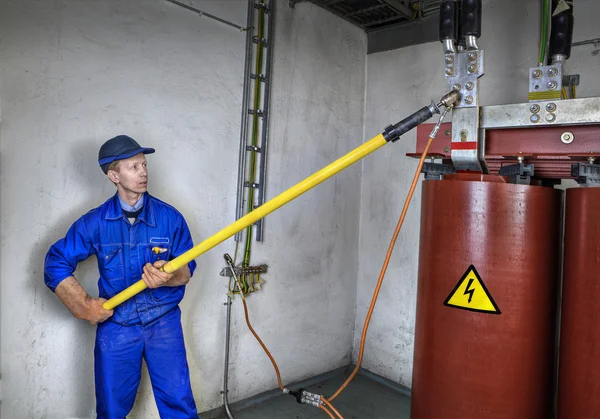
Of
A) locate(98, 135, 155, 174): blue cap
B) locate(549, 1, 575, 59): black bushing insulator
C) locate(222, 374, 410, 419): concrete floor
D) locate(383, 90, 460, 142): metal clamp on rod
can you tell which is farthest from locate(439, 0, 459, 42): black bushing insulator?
locate(222, 374, 410, 419): concrete floor

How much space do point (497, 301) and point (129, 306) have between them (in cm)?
134

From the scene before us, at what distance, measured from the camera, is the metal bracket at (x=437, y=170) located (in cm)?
141

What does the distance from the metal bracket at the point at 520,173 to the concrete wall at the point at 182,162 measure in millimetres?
1474

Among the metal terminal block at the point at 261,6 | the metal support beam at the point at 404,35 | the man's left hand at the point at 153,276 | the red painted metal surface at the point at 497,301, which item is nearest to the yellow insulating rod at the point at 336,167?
the man's left hand at the point at 153,276

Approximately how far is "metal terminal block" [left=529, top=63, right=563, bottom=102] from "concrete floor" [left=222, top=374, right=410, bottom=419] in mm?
1937

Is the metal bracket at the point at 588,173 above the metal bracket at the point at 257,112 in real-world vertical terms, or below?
→ below

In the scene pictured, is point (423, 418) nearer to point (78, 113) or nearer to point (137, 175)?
point (137, 175)

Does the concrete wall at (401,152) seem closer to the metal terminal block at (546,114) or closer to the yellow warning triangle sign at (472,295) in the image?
the metal terminal block at (546,114)

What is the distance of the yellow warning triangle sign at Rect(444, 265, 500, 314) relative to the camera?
4.00ft

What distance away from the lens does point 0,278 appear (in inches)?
66.1

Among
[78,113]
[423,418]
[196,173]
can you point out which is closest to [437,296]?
[423,418]

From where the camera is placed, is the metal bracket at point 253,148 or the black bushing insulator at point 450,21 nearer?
the black bushing insulator at point 450,21

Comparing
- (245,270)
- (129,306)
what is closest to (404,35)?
(245,270)

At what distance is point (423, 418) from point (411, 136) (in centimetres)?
187
